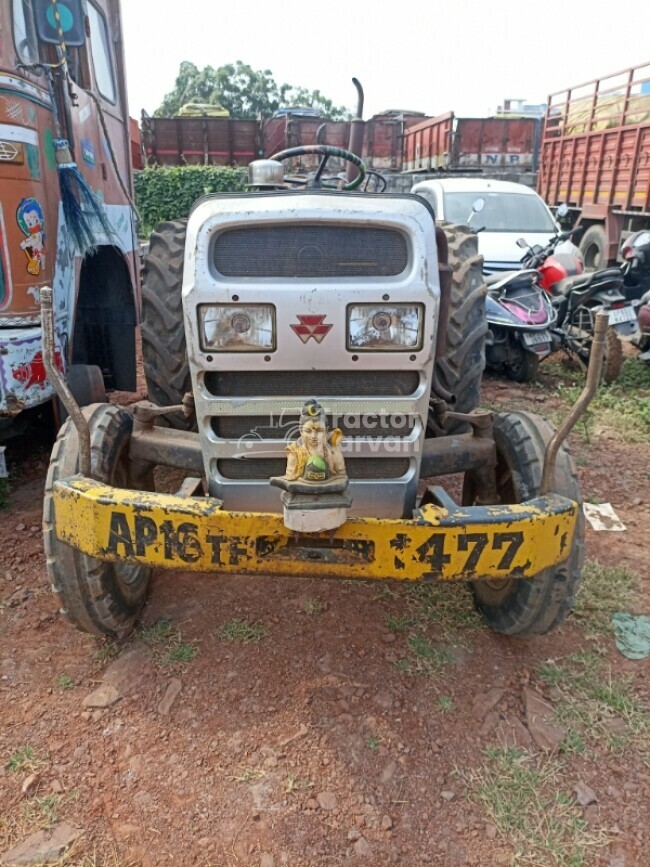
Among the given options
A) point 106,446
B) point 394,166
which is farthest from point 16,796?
point 394,166

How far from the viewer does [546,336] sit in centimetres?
648

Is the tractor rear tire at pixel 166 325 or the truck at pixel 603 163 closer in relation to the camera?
the tractor rear tire at pixel 166 325

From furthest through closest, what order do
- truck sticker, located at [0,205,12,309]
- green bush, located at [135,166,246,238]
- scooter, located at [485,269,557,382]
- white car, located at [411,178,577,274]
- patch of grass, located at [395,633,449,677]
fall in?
green bush, located at [135,166,246,238] → white car, located at [411,178,577,274] → scooter, located at [485,269,557,382] → truck sticker, located at [0,205,12,309] → patch of grass, located at [395,633,449,677]

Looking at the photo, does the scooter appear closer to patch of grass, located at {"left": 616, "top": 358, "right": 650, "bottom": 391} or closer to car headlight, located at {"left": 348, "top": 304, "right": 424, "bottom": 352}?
patch of grass, located at {"left": 616, "top": 358, "right": 650, "bottom": 391}

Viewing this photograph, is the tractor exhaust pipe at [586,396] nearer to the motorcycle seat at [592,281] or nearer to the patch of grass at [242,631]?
the patch of grass at [242,631]

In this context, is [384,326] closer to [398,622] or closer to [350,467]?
[350,467]

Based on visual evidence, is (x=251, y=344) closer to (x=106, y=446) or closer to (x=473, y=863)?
(x=106, y=446)

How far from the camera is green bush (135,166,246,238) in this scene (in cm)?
2019

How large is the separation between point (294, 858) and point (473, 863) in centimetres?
52

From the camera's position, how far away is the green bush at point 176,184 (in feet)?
66.2

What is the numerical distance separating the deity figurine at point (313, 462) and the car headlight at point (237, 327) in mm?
287

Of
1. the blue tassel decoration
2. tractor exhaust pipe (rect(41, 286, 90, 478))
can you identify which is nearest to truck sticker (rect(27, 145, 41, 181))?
the blue tassel decoration

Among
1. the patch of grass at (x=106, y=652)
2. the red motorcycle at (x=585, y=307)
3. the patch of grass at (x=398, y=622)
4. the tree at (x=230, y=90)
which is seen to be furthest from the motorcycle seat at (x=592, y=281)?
the tree at (x=230, y=90)

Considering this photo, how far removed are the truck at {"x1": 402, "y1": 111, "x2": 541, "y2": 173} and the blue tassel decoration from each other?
14756 millimetres
